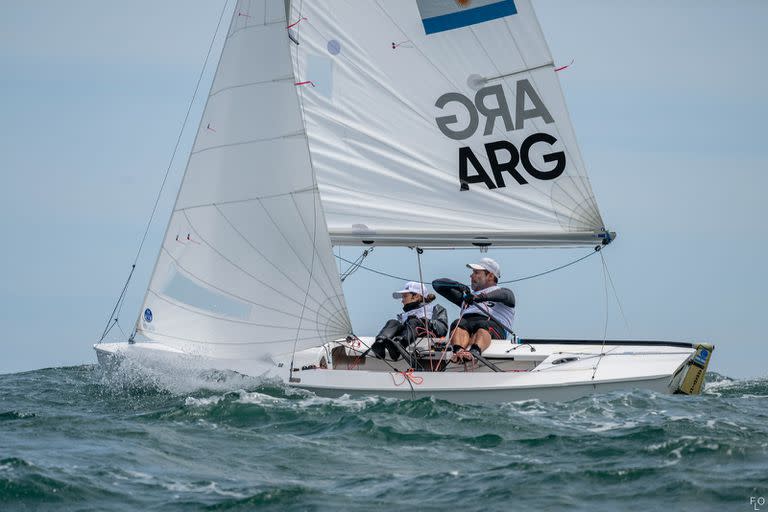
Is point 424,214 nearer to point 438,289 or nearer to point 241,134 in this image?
point 438,289

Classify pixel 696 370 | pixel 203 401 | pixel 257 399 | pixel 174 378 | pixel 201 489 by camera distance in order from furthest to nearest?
pixel 174 378 < pixel 696 370 < pixel 203 401 < pixel 257 399 < pixel 201 489

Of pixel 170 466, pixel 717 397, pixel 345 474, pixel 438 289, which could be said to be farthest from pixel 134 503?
pixel 717 397

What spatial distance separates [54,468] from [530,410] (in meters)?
4.35

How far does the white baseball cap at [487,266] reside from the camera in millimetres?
12418

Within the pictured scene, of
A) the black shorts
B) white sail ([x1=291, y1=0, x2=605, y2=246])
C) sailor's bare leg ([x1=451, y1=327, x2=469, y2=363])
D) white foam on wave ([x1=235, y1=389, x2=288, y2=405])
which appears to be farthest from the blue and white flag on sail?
white foam on wave ([x1=235, y1=389, x2=288, y2=405])

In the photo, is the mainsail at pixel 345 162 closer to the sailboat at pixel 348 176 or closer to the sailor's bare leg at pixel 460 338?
the sailboat at pixel 348 176

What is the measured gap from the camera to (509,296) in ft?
40.3

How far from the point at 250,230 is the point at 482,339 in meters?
2.74

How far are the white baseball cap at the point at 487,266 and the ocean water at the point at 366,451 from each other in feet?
7.63

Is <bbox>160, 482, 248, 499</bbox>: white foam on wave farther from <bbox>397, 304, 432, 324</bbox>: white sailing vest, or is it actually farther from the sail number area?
the sail number area

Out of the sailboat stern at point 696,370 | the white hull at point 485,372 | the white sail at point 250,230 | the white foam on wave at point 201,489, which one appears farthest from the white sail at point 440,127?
A: the white foam on wave at point 201,489

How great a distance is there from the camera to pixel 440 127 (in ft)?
39.7

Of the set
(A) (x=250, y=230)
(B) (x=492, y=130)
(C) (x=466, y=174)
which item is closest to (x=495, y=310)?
(C) (x=466, y=174)

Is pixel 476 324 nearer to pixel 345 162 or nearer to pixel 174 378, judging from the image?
pixel 345 162
